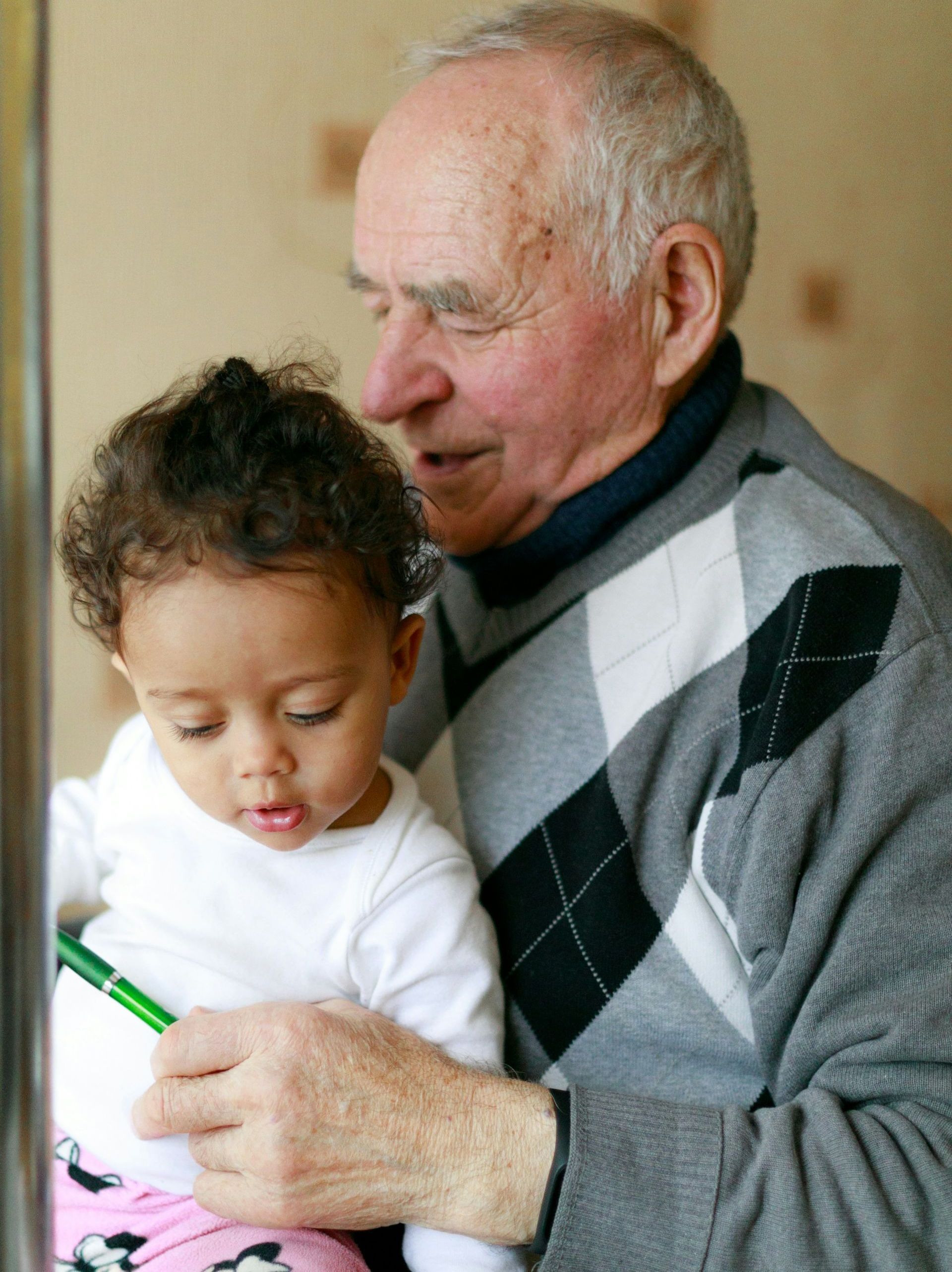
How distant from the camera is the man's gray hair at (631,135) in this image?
1.34m


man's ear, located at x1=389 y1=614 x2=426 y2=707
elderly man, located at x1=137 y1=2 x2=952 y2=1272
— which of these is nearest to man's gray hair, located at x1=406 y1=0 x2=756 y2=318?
elderly man, located at x1=137 y1=2 x2=952 y2=1272

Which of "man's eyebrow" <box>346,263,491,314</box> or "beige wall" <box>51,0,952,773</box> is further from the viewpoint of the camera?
"beige wall" <box>51,0,952,773</box>

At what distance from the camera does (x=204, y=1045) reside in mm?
1018

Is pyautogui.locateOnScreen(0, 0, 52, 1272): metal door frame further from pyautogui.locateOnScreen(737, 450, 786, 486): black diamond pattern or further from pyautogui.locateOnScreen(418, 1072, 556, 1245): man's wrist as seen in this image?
pyautogui.locateOnScreen(737, 450, 786, 486): black diamond pattern

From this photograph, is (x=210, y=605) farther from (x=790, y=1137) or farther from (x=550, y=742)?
(x=790, y=1137)

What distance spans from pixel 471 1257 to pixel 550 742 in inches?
19.9

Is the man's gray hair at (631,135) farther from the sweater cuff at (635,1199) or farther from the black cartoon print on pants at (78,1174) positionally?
the black cartoon print on pants at (78,1174)

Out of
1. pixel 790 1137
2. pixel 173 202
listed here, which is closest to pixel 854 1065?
pixel 790 1137

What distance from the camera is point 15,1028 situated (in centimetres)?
52

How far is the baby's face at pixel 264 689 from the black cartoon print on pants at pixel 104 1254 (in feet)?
1.20

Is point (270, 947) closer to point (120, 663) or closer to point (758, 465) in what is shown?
point (120, 663)

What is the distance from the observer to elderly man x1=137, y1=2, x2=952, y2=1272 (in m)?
0.99

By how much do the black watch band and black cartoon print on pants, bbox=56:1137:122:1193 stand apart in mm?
385

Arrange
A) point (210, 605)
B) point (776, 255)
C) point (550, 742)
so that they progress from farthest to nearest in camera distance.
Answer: point (776, 255)
point (550, 742)
point (210, 605)
